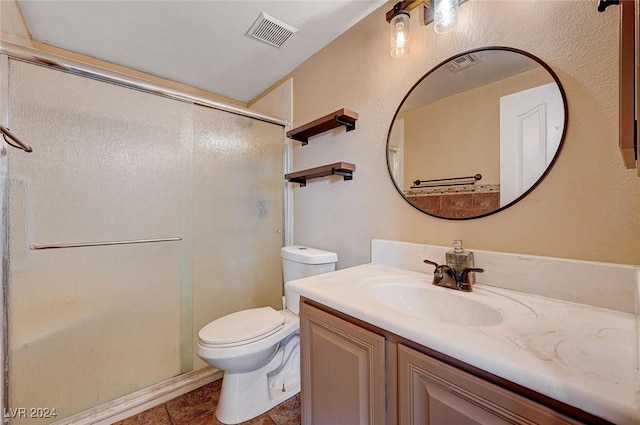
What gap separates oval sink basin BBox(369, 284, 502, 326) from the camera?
2.66 feet

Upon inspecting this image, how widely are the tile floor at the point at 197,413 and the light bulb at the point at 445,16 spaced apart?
6.51 feet

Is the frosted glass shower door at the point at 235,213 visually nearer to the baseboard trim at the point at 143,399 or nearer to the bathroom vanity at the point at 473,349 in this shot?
the baseboard trim at the point at 143,399

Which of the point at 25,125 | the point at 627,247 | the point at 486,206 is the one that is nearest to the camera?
the point at 627,247

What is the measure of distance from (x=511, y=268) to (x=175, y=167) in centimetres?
182

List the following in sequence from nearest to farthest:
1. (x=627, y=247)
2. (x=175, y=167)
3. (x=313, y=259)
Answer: (x=627, y=247) < (x=313, y=259) < (x=175, y=167)

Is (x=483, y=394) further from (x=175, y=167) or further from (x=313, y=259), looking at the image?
(x=175, y=167)

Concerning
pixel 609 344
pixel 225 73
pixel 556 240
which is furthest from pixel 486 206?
pixel 225 73

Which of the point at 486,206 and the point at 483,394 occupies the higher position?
the point at 486,206

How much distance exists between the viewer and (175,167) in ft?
5.18

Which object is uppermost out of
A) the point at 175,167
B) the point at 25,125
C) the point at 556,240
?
the point at 25,125

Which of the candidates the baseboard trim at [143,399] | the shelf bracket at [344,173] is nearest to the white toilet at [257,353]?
the baseboard trim at [143,399]

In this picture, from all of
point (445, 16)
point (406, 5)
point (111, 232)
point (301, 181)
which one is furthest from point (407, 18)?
point (111, 232)

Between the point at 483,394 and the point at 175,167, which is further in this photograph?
the point at 175,167

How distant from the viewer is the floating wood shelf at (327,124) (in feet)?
4.58
